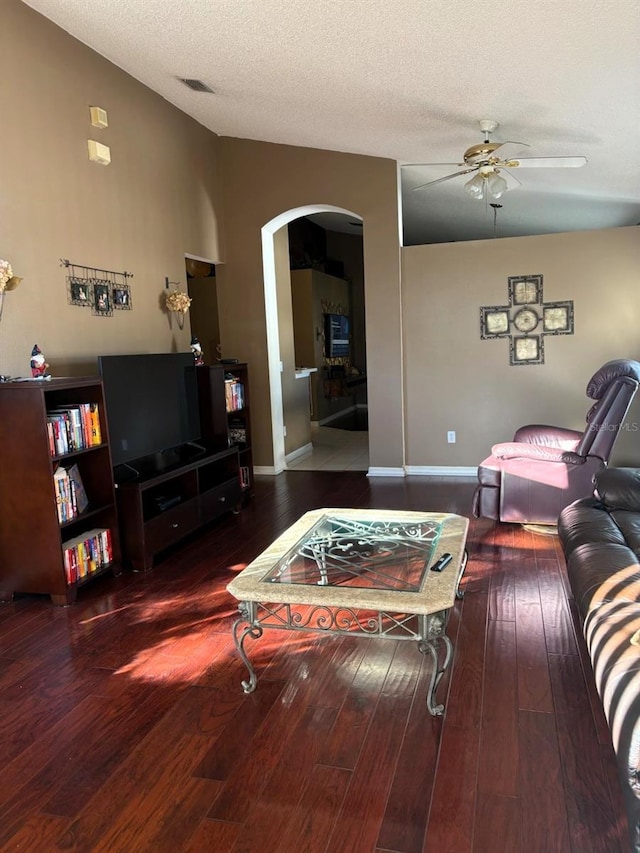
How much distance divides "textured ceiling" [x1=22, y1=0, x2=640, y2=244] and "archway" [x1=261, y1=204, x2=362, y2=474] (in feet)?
2.32

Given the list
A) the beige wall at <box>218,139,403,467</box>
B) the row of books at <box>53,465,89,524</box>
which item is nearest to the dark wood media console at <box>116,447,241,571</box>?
the row of books at <box>53,465,89,524</box>

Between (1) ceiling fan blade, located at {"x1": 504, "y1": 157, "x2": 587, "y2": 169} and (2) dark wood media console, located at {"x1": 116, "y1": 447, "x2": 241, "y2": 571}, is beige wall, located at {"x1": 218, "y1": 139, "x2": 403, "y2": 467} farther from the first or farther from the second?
(1) ceiling fan blade, located at {"x1": 504, "y1": 157, "x2": 587, "y2": 169}

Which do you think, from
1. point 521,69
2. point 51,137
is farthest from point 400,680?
point 51,137

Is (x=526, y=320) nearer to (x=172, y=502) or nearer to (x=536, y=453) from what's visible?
(x=536, y=453)

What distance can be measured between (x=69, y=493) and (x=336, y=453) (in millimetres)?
4316

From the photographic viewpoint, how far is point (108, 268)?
4.36 metres

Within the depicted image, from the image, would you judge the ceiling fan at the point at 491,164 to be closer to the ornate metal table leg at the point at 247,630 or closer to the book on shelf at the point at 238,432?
the book on shelf at the point at 238,432

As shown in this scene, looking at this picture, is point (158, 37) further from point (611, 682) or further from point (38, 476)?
→ point (611, 682)

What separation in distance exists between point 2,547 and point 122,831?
2029 mm

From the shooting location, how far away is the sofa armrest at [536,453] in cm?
403

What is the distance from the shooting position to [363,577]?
2.33m

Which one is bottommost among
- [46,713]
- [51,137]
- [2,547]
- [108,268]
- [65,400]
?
[46,713]

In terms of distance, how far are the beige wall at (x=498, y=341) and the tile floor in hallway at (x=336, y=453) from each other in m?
0.87

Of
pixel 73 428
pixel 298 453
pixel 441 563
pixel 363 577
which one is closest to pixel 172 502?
pixel 73 428
